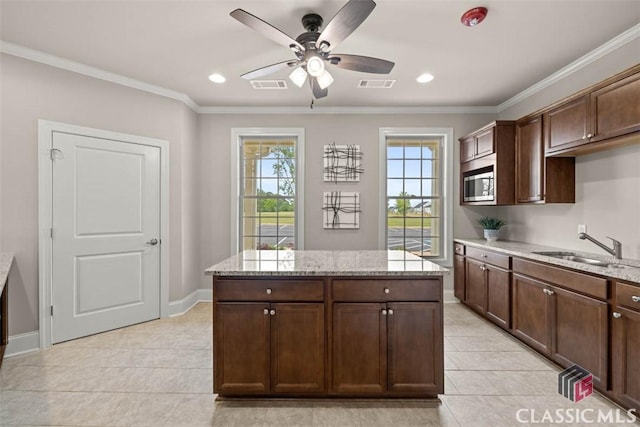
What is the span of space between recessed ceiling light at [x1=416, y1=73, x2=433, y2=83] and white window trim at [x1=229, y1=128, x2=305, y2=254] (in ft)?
5.51

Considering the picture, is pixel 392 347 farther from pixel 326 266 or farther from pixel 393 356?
pixel 326 266

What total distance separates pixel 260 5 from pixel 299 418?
2.85m

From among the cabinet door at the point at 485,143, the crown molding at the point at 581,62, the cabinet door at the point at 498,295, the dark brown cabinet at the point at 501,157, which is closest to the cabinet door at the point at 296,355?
the cabinet door at the point at 498,295

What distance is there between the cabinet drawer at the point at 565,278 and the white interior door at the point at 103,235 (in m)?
3.99

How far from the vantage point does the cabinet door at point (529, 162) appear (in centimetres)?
306

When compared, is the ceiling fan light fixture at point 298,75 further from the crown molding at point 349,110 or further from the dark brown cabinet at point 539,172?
the dark brown cabinet at point 539,172

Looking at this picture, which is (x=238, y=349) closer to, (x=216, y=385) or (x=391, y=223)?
(x=216, y=385)

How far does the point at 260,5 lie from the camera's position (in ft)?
7.25

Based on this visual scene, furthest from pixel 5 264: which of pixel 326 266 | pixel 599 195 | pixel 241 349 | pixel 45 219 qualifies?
pixel 599 195

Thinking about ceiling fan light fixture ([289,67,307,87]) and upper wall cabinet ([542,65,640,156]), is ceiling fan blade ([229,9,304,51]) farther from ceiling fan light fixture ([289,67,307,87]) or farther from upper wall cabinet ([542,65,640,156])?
upper wall cabinet ([542,65,640,156])

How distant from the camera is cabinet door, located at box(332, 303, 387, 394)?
6.57 ft

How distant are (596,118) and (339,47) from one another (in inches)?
86.5

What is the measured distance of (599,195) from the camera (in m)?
2.74

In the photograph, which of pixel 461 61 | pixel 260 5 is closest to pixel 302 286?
pixel 260 5
